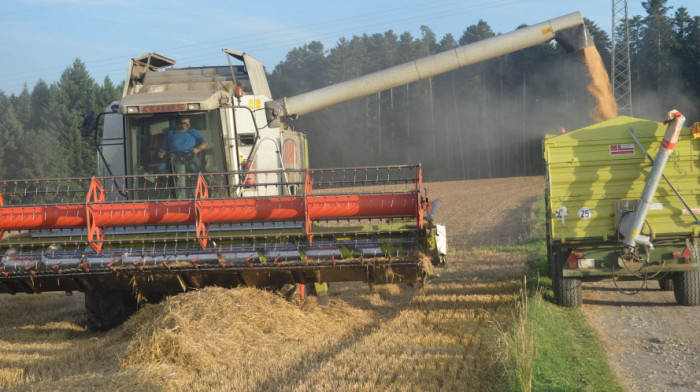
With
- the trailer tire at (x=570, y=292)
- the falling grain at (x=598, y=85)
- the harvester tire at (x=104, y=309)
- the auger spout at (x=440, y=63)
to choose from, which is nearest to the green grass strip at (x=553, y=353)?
the trailer tire at (x=570, y=292)

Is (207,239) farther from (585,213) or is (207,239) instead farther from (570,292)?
(585,213)

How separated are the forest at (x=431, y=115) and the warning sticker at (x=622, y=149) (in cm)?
3418

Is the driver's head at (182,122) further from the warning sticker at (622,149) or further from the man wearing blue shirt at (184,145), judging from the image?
the warning sticker at (622,149)

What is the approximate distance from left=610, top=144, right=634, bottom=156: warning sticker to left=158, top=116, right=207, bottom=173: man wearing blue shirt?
16.9ft

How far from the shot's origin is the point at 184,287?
7.45 meters

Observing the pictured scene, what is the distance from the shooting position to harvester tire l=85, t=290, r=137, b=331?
817cm

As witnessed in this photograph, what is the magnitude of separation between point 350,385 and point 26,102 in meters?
82.9

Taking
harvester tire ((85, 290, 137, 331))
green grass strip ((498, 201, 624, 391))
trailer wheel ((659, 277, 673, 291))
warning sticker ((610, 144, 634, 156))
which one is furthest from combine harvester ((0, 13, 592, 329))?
trailer wheel ((659, 277, 673, 291))

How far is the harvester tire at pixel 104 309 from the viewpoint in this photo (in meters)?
8.17

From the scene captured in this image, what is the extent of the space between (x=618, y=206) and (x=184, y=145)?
546cm

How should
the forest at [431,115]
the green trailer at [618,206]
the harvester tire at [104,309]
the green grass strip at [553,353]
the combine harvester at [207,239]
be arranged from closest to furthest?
the green grass strip at [553,353]
the combine harvester at [207,239]
the harvester tire at [104,309]
the green trailer at [618,206]
the forest at [431,115]

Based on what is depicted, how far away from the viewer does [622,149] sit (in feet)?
29.9

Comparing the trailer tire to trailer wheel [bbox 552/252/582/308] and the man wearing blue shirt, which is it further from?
the man wearing blue shirt

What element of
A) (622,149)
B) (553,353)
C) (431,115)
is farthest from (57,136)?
(553,353)
